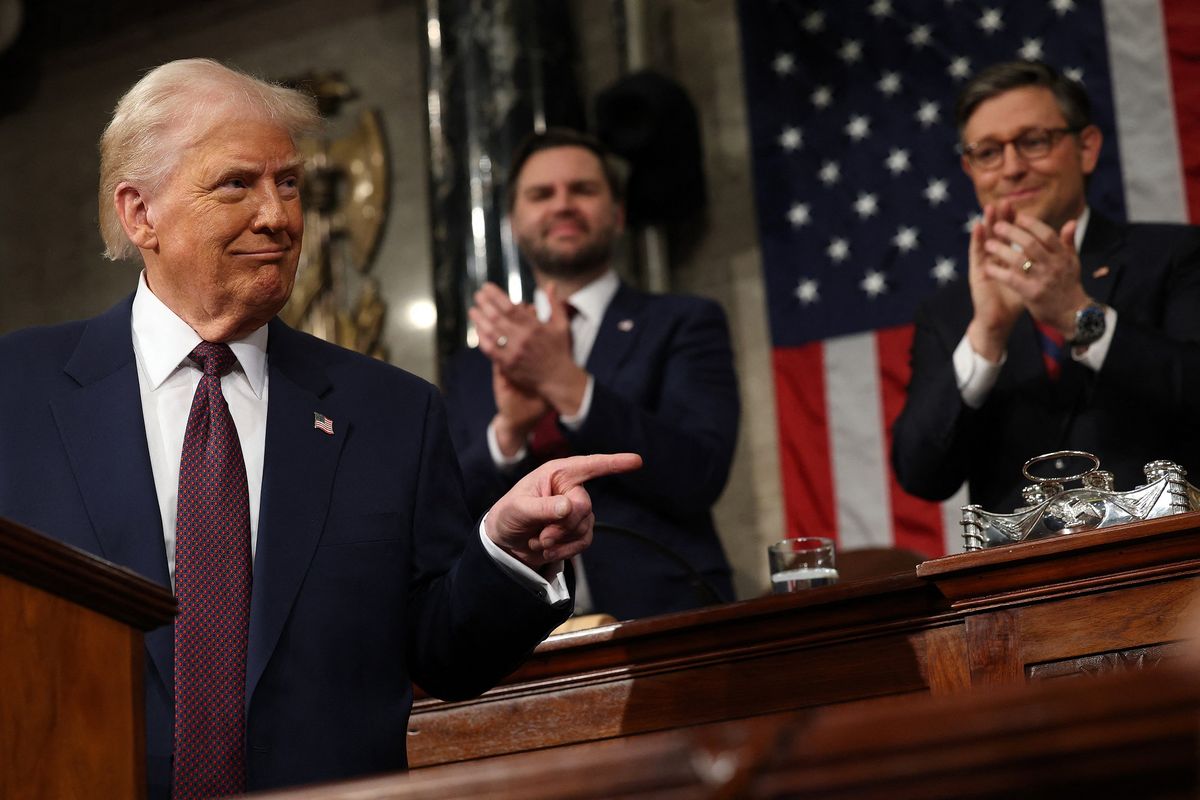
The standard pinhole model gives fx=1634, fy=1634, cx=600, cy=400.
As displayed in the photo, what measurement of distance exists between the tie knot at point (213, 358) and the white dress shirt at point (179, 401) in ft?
0.05

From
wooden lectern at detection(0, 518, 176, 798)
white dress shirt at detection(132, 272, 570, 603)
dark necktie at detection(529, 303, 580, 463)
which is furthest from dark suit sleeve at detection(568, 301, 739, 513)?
wooden lectern at detection(0, 518, 176, 798)

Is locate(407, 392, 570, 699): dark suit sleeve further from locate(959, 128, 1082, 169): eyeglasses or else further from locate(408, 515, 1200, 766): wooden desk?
locate(959, 128, 1082, 169): eyeglasses

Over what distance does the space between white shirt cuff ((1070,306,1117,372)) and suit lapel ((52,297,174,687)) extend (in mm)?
1943

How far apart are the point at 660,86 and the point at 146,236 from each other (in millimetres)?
3668

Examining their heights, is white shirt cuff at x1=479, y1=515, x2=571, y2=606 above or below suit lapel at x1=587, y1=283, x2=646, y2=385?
below

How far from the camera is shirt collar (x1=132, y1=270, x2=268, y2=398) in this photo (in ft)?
7.72

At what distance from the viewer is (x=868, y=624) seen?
2.49m

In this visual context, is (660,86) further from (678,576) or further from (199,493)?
(199,493)

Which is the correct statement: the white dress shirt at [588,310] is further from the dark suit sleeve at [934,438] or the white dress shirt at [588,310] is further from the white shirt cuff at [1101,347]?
the white shirt cuff at [1101,347]

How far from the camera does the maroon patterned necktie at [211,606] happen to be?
80.7 inches

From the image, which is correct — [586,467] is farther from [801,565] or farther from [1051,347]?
[1051,347]

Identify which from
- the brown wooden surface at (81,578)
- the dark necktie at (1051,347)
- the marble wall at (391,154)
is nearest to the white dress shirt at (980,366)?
the dark necktie at (1051,347)

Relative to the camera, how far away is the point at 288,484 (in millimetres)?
2260

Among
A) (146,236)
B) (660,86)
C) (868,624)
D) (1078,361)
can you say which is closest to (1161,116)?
(660,86)
